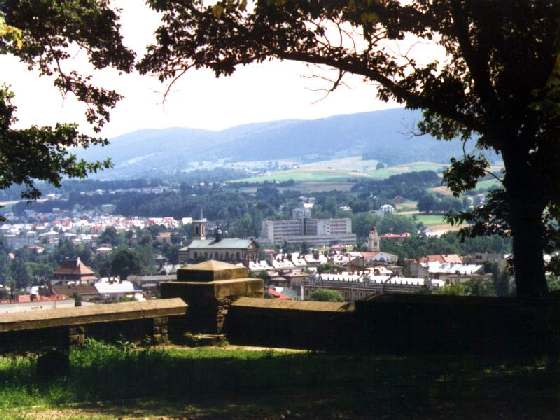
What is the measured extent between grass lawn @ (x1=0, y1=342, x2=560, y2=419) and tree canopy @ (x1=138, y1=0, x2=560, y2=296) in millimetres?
1928

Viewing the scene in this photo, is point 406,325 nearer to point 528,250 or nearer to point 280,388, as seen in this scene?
point 528,250

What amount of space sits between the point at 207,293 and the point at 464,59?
3451 millimetres

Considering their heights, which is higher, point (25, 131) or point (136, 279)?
point (25, 131)

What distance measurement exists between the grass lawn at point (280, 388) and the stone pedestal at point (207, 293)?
1.38 metres

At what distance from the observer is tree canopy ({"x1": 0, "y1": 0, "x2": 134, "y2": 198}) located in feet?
27.2

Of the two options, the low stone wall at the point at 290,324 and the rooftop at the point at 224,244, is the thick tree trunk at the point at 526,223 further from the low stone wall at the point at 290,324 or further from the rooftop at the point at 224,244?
the rooftop at the point at 224,244

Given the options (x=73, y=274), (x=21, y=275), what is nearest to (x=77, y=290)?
(x=73, y=274)

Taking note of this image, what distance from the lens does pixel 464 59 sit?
28.6 feet

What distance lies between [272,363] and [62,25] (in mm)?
4004

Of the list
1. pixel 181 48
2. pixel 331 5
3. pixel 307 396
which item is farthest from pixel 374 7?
pixel 307 396

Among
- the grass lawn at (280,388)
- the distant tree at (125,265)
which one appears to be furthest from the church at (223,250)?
the grass lawn at (280,388)

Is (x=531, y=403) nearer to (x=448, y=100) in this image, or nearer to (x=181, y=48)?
(x=448, y=100)

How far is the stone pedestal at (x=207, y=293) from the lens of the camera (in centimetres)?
884

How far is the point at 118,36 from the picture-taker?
29.9 ft
